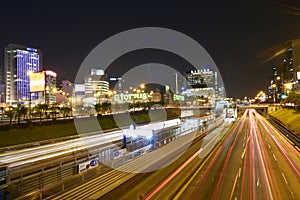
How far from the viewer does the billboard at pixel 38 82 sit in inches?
1437

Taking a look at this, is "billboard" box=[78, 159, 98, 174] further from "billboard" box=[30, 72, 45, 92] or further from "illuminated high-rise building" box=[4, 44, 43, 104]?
"illuminated high-rise building" box=[4, 44, 43, 104]

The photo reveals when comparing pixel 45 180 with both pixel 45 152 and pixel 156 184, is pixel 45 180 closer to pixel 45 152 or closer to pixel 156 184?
pixel 156 184

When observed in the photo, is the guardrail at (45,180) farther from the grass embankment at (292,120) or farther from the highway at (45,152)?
the grass embankment at (292,120)

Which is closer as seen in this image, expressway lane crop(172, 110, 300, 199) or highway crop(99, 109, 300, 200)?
highway crop(99, 109, 300, 200)

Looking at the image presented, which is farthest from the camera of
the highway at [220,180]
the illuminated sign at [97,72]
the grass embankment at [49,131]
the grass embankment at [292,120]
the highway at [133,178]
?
the illuminated sign at [97,72]

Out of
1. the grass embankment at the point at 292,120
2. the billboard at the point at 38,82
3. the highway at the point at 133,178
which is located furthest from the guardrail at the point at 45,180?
the grass embankment at the point at 292,120

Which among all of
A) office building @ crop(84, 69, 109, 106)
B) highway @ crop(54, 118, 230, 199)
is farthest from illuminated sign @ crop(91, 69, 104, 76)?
highway @ crop(54, 118, 230, 199)

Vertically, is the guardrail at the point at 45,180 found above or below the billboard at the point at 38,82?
below

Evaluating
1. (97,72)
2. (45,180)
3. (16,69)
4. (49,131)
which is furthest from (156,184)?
(97,72)

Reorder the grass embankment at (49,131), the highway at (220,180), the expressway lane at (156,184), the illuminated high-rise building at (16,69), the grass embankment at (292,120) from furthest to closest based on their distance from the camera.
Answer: the illuminated high-rise building at (16,69)
the grass embankment at (292,120)
the grass embankment at (49,131)
the highway at (220,180)
the expressway lane at (156,184)

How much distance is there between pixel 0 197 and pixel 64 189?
259 cm

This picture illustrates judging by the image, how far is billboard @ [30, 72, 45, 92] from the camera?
3650 cm

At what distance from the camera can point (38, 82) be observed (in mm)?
36938

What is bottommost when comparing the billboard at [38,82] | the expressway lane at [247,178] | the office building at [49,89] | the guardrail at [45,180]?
the expressway lane at [247,178]
